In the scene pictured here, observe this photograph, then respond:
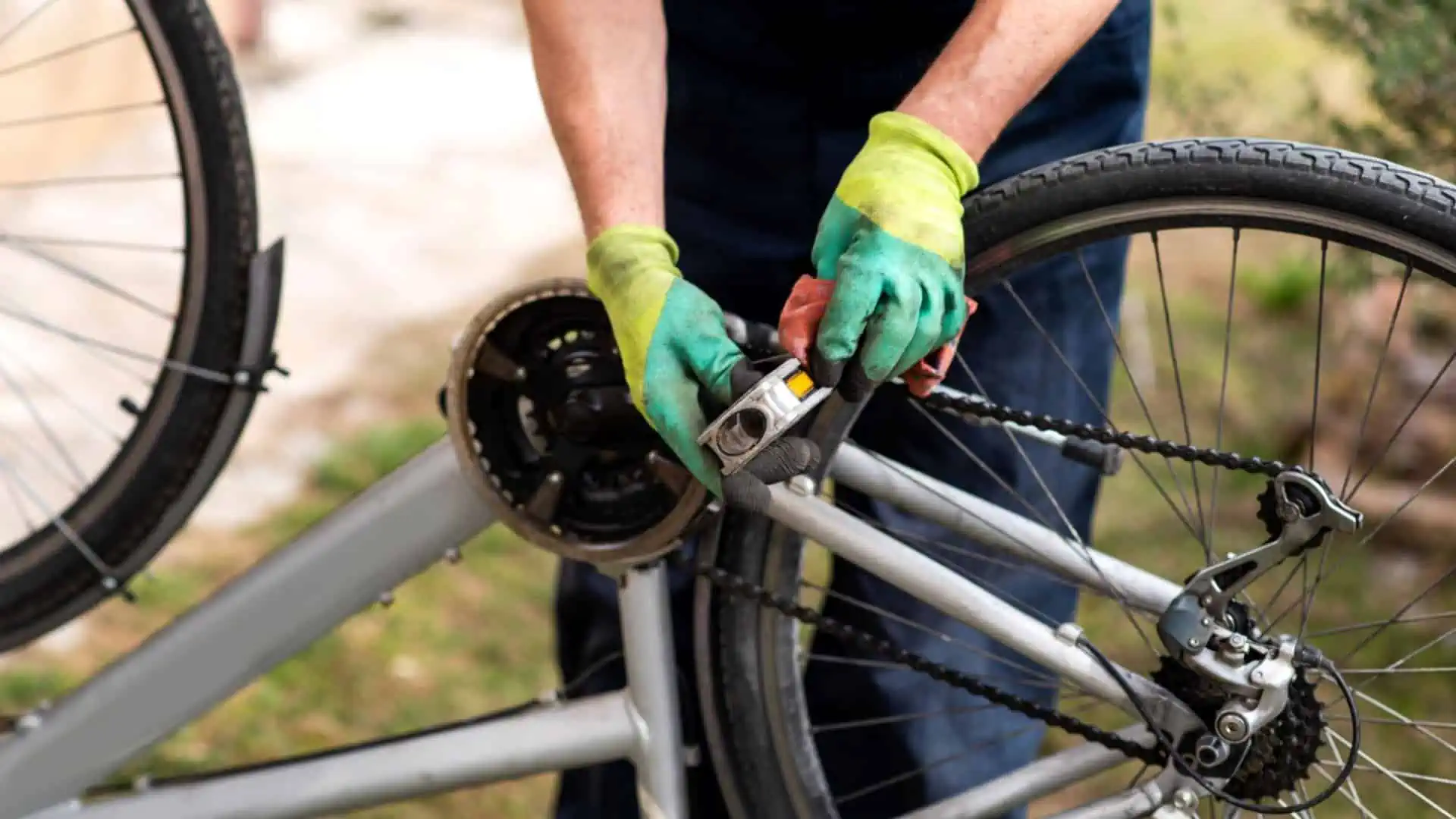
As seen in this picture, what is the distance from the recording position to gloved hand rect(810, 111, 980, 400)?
81cm

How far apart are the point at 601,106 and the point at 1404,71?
0.74 m

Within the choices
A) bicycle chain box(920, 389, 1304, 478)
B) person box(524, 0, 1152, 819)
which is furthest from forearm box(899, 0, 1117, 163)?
bicycle chain box(920, 389, 1304, 478)

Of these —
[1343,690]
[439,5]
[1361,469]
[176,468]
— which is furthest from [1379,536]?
[439,5]

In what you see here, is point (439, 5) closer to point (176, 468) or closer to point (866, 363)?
point (176, 468)

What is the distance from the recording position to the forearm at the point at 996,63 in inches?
33.8

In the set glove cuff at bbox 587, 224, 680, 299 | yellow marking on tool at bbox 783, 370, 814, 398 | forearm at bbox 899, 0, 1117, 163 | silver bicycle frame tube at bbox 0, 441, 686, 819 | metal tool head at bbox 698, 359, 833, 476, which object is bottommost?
silver bicycle frame tube at bbox 0, 441, 686, 819

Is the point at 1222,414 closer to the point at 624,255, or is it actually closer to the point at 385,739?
the point at 624,255

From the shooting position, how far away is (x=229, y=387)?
3.74 feet

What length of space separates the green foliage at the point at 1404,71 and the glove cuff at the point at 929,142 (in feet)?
1.99

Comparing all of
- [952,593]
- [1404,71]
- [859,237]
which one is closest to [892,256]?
[859,237]

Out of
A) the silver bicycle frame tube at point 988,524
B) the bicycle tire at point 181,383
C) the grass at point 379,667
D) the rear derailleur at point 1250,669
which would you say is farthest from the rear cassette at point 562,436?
the grass at point 379,667

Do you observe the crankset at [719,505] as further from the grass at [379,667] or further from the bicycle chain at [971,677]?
the grass at [379,667]

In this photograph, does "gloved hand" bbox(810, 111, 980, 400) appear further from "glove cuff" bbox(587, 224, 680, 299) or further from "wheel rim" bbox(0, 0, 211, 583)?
"wheel rim" bbox(0, 0, 211, 583)

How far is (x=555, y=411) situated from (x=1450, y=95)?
0.92 meters
